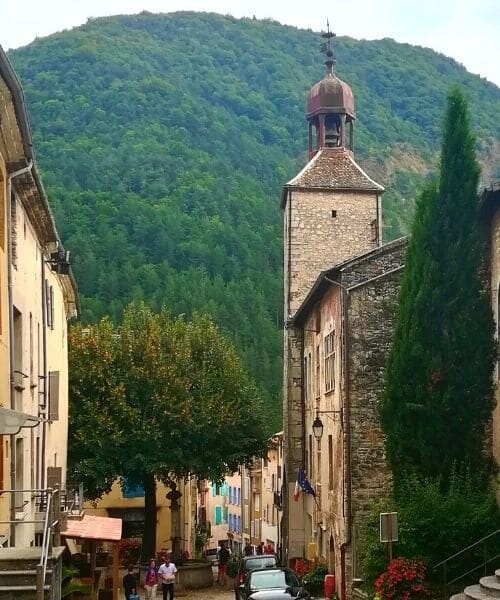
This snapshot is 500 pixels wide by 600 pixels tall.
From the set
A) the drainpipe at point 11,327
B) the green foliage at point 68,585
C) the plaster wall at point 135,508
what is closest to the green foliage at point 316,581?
the green foliage at point 68,585

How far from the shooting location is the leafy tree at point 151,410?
109 ft

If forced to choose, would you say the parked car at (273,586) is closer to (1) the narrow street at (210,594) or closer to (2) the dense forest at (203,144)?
(1) the narrow street at (210,594)

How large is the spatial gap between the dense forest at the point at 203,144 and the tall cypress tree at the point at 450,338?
33.8m

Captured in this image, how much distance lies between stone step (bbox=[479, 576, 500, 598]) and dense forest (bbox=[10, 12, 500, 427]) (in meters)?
37.2

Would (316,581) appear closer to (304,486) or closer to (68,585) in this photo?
(304,486)

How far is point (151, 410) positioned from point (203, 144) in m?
78.5

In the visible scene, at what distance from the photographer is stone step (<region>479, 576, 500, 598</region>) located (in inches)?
567

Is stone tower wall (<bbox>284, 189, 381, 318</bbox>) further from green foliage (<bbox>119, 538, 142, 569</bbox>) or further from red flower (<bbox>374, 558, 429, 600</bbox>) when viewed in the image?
red flower (<bbox>374, 558, 429, 600</bbox>)

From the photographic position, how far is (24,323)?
60.1ft

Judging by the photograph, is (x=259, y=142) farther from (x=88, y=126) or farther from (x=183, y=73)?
(x=183, y=73)

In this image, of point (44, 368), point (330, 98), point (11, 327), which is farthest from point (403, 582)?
point (330, 98)

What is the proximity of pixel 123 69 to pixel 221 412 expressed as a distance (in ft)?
342

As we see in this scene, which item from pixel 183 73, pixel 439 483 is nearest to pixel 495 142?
pixel 183 73

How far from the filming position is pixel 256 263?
88.7m
